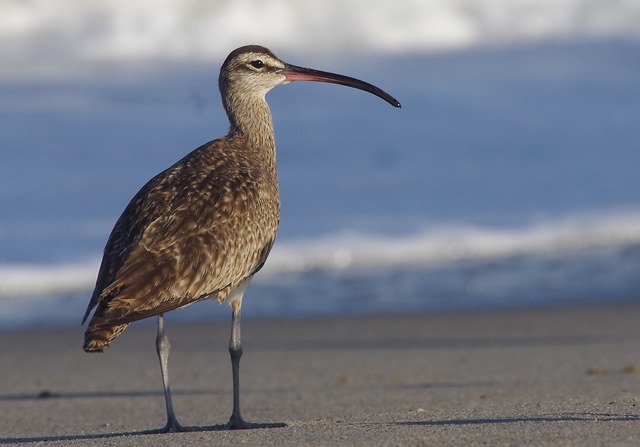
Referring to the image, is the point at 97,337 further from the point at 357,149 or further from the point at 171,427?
the point at 357,149

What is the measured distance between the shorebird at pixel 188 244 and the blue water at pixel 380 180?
5906 millimetres

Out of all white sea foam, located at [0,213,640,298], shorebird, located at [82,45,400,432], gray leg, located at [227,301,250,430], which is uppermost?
white sea foam, located at [0,213,640,298]

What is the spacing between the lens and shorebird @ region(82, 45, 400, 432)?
5.37m

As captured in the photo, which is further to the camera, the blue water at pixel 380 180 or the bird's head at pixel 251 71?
the blue water at pixel 380 180

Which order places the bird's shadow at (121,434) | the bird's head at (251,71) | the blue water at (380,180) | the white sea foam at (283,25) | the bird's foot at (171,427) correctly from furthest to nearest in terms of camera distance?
1. the white sea foam at (283,25)
2. the blue water at (380,180)
3. the bird's head at (251,71)
4. the bird's foot at (171,427)
5. the bird's shadow at (121,434)

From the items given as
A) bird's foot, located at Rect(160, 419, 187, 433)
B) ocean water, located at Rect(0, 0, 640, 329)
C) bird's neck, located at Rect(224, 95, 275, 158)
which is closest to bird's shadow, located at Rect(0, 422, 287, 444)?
bird's foot, located at Rect(160, 419, 187, 433)

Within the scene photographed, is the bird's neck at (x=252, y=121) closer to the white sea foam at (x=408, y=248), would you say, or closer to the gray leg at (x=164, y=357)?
the gray leg at (x=164, y=357)

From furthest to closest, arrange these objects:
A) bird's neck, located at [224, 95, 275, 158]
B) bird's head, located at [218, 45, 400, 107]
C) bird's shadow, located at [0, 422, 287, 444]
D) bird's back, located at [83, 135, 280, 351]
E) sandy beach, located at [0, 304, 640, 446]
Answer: bird's head, located at [218, 45, 400, 107] < bird's neck, located at [224, 95, 275, 158] < bird's shadow, located at [0, 422, 287, 444] < bird's back, located at [83, 135, 280, 351] < sandy beach, located at [0, 304, 640, 446]

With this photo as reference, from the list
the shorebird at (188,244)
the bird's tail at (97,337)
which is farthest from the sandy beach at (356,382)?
the shorebird at (188,244)

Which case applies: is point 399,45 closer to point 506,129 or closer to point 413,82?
point 413,82

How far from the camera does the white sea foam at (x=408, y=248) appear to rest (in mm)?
14031

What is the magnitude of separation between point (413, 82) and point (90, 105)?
21.0 feet

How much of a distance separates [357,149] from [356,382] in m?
13.8

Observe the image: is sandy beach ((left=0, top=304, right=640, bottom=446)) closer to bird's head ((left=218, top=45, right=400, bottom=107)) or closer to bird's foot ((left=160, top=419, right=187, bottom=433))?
bird's foot ((left=160, top=419, right=187, bottom=433))
